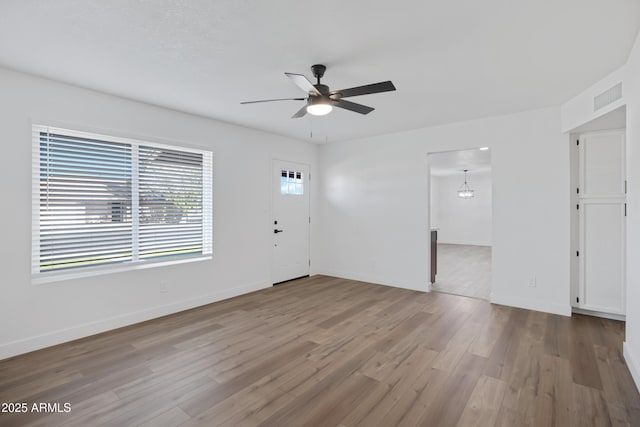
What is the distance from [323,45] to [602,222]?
394cm

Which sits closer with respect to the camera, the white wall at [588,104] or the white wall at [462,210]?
the white wall at [588,104]

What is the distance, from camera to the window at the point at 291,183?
572 cm

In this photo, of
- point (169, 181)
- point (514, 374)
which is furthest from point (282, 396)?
point (169, 181)

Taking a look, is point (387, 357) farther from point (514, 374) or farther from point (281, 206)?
point (281, 206)

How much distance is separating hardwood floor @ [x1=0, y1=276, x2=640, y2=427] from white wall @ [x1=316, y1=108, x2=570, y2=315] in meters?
0.60

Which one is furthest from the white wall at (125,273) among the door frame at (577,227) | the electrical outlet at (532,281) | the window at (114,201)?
the door frame at (577,227)

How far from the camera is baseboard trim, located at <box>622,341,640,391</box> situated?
7.78 feet

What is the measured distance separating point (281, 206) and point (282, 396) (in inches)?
146

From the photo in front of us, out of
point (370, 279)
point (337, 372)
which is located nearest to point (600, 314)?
point (370, 279)

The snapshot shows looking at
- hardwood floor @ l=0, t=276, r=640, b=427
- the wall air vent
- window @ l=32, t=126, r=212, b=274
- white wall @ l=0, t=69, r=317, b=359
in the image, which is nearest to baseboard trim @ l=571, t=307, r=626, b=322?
hardwood floor @ l=0, t=276, r=640, b=427

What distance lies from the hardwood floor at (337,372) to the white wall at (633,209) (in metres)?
0.26

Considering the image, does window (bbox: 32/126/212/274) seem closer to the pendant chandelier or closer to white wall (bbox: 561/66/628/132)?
white wall (bbox: 561/66/628/132)

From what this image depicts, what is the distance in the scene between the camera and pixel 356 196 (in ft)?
19.5

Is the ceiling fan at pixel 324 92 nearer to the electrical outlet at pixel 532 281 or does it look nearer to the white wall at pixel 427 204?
the white wall at pixel 427 204
